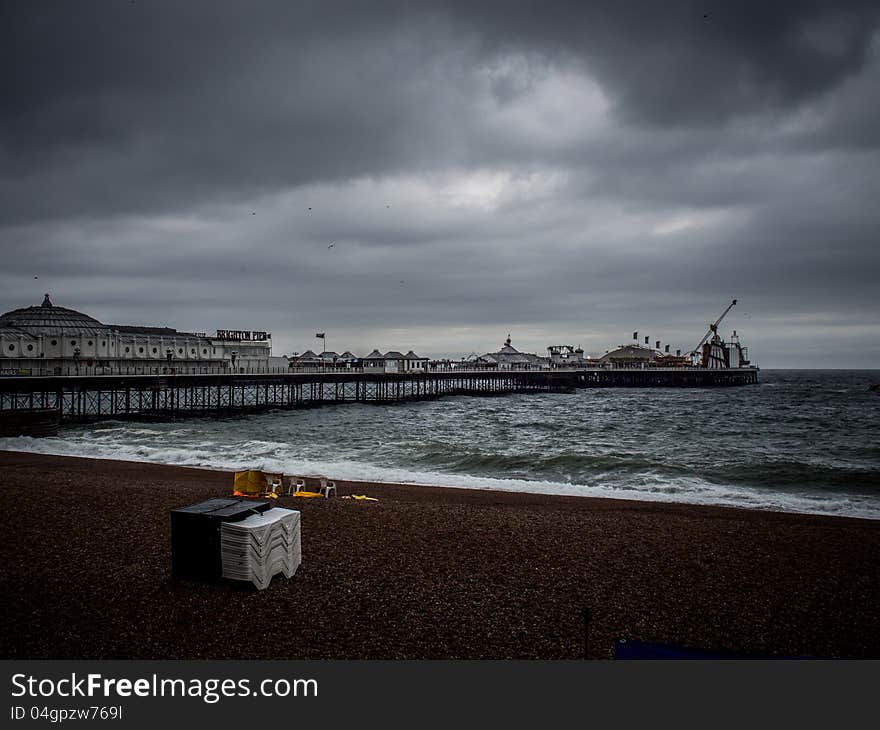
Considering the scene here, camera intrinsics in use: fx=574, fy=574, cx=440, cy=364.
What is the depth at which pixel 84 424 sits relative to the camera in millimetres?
31078

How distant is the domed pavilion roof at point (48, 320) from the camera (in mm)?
54906

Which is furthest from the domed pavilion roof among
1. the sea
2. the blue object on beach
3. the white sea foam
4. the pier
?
the blue object on beach

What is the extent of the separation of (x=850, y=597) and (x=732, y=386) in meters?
93.7

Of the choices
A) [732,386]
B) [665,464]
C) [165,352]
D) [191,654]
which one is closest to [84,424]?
[165,352]

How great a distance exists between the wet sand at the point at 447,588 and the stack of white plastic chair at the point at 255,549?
15 cm

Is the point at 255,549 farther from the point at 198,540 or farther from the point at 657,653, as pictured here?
the point at 657,653

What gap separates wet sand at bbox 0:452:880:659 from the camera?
461 cm

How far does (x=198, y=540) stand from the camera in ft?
18.6

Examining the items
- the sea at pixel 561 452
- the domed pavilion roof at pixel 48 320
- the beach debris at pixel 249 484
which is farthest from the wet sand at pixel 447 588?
the domed pavilion roof at pixel 48 320

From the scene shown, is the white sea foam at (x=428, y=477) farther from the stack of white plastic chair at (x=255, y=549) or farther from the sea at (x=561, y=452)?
the stack of white plastic chair at (x=255, y=549)

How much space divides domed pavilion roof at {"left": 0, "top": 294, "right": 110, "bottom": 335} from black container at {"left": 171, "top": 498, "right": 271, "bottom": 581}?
57.3 m

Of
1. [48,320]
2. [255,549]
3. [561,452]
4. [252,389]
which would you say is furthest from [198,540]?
[252,389]

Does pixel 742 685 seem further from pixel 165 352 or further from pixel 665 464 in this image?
pixel 165 352

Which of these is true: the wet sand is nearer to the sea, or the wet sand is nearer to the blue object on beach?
the blue object on beach
